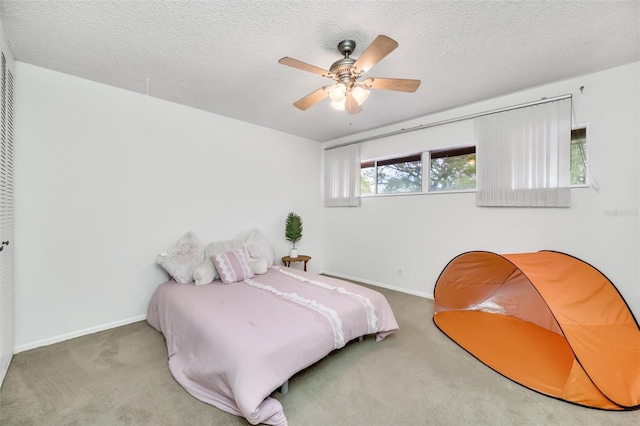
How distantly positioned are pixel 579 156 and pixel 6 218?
5042 millimetres

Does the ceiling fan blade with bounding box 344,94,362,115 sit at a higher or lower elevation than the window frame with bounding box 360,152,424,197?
higher

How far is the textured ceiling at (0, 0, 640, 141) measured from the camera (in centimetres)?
167

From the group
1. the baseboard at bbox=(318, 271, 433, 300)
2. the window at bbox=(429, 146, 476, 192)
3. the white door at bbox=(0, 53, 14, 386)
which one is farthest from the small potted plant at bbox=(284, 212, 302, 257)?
the white door at bbox=(0, 53, 14, 386)

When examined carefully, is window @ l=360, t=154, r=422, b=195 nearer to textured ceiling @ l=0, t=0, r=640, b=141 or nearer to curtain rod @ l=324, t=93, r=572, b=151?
curtain rod @ l=324, t=93, r=572, b=151

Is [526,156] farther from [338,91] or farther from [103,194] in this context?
[103,194]

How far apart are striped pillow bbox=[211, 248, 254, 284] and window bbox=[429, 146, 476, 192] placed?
8.84 feet

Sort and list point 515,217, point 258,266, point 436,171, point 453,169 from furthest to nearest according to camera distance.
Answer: point 436,171
point 453,169
point 258,266
point 515,217

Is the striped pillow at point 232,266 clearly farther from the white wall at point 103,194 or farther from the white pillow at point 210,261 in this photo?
the white wall at point 103,194

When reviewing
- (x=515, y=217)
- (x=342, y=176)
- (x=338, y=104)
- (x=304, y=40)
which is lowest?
(x=515, y=217)

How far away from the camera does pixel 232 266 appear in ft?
9.79

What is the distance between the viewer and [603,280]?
2326mm

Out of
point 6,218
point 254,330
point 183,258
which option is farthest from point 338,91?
point 6,218

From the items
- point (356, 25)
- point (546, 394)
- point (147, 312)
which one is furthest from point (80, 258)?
point (546, 394)

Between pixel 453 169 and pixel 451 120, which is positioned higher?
pixel 451 120
